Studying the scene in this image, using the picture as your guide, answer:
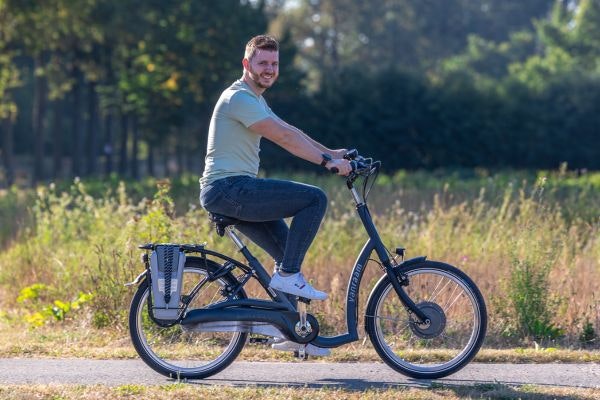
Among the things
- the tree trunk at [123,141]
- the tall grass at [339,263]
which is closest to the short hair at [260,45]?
the tall grass at [339,263]

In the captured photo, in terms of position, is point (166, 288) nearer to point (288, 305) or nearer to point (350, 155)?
point (288, 305)

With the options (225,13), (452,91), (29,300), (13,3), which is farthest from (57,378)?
(452,91)

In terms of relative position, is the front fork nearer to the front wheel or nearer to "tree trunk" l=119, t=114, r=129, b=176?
the front wheel

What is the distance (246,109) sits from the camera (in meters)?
6.43

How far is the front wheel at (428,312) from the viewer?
22.1 feet

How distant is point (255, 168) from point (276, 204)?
1.10 ft

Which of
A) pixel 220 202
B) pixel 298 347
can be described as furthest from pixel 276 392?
pixel 220 202

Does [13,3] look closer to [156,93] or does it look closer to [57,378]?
[156,93]

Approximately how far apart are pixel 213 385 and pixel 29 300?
4.46 m

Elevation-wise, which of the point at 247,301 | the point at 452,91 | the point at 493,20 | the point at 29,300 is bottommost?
the point at 29,300

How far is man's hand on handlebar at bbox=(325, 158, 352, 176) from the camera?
6.42m

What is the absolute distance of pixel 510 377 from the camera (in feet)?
22.5

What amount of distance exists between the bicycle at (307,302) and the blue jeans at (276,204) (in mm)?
174

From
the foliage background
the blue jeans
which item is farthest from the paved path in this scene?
the foliage background
